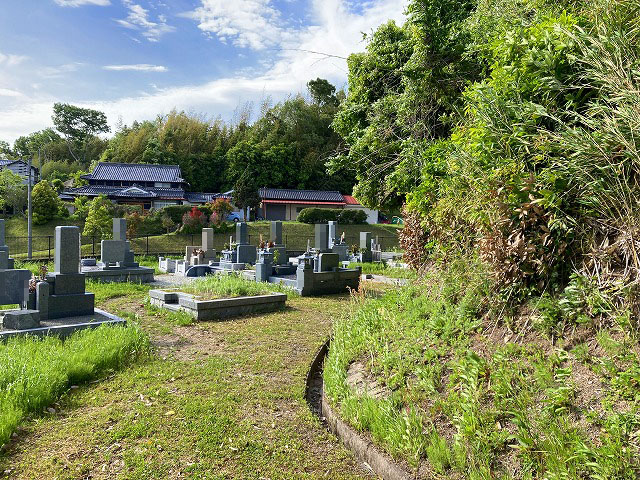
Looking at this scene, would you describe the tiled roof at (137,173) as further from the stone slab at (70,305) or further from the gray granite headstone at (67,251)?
the stone slab at (70,305)

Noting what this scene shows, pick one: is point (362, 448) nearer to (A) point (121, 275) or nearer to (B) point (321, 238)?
(B) point (321, 238)

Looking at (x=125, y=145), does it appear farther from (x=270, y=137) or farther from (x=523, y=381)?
(x=523, y=381)

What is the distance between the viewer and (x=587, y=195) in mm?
3594

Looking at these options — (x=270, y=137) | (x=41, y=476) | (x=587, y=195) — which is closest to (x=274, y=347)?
(x=41, y=476)

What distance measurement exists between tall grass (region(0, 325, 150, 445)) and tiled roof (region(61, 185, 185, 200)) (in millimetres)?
35031

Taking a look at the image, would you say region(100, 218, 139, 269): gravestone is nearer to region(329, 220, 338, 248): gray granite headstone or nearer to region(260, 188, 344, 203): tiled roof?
region(329, 220, 338, 248): gray granite headstone

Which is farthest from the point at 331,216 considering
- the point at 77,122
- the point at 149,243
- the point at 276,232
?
the point at 77,122

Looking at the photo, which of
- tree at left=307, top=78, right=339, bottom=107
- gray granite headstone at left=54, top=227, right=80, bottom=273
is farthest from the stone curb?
tree at left=307, top=78, right=339, bottom=107

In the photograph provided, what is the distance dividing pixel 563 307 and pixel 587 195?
0.96 metres

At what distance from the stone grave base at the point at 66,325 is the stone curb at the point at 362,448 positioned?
14.1 ft

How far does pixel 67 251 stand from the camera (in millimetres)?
8383

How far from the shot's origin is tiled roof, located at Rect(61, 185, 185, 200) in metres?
39.0

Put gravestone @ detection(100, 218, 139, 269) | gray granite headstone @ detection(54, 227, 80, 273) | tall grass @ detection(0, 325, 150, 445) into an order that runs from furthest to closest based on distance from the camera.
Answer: gravestone @ detection(100, 218, 139, 269) → gray granite headstone @ detection(54, 227, 80, 273) → tall grass @ detection(0, 325, 150, 445)

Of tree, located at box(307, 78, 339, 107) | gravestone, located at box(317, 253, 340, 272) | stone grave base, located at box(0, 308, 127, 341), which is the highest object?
tree, located at box(307, 78, 339, 107)
